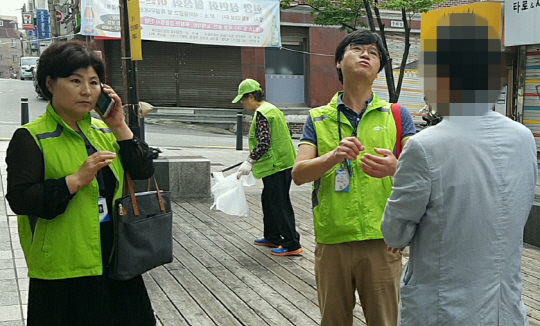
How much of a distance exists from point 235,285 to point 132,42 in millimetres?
3016

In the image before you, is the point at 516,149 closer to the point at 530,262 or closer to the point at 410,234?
the point at 410,234

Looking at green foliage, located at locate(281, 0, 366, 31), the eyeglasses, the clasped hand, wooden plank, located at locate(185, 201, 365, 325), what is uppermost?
green foliage, located at locate(281, 0, 366, 31)

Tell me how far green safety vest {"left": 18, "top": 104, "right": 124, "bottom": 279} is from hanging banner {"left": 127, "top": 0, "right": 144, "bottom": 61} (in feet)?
13.3

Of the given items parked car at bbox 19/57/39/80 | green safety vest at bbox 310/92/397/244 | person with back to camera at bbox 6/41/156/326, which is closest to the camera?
person with back to camera at bbox 6/41/156/326

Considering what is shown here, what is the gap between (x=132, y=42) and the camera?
666cm

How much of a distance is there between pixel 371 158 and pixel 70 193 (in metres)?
1.25

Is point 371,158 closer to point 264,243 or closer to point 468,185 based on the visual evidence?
point 468,185

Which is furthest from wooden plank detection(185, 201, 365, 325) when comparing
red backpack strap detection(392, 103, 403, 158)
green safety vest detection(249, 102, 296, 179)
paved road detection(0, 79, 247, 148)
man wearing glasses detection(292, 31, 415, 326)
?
paved road detection(0, 79, 247, 148)

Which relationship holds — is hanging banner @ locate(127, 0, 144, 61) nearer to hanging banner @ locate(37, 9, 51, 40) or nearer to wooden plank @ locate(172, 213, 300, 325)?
wooden plank @ locate(172, 213, 300, 325)

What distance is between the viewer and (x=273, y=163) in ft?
20.3

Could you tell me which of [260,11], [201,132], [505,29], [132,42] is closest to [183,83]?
[201,132]

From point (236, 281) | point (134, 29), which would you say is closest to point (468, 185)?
point (236, 281)

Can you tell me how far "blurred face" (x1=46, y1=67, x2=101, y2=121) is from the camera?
2.56 meters

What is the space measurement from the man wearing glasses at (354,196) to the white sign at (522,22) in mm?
10033
